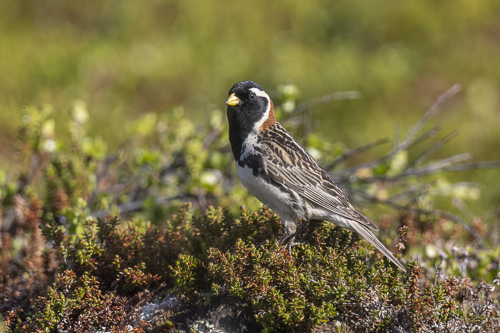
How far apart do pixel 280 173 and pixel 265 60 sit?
21.7ft

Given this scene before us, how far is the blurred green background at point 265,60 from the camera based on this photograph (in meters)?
9.27

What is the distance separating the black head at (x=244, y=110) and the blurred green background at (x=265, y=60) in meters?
3.99

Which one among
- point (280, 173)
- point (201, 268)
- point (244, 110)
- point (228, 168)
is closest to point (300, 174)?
point (280, 173)

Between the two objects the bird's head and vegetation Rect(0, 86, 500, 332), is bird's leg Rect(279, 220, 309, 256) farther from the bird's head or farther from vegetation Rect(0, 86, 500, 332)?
the bird's head

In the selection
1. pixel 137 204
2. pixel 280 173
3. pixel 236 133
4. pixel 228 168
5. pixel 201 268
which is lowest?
pixel 201 268

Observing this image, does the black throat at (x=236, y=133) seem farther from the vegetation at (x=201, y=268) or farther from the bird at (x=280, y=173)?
the vegetation at (x=201, y=268)

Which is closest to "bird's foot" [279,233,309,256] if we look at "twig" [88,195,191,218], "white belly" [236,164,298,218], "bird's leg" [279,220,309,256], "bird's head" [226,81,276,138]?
"bird's leg" [279,220,309,256]

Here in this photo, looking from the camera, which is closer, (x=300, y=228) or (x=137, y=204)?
(x=300, y=228)

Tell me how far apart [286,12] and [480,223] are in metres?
7.79

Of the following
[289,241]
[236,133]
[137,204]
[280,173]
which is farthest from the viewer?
[137,204]

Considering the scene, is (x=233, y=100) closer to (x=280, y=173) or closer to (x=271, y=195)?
(x=280, y=173)

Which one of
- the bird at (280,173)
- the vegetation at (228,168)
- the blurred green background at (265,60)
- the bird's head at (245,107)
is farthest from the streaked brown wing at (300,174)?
the blurred green background at (265,60)

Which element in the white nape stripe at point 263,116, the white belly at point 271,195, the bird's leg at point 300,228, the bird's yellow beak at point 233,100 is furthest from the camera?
the white nape stripe at point 263,116

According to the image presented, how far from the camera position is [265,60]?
10.6 meters
